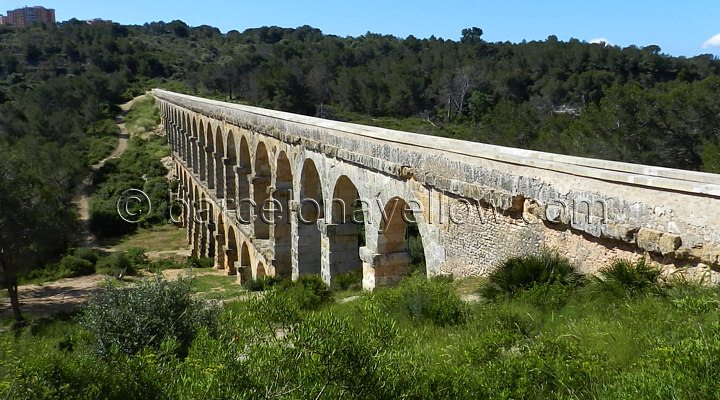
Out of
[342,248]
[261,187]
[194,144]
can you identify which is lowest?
[342,248]

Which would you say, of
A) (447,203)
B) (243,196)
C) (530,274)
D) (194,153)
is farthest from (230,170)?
(530,274)

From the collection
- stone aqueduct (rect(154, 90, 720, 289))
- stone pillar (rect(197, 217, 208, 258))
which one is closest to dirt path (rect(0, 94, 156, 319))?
stone pillar (rect(197, 217, 208, 258))

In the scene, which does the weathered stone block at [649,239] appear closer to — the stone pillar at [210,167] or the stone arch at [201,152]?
the stone pillar at [210,167]

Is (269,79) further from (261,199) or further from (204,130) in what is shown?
(261,199)

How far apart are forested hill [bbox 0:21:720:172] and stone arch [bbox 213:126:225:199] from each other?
1001 centimetres

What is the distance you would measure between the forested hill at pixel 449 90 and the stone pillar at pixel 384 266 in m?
8.49

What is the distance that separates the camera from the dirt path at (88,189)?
90.0 feet

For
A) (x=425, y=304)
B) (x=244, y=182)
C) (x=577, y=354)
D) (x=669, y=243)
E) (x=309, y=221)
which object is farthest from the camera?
(x=244, y=182)

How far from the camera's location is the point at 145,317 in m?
6.26

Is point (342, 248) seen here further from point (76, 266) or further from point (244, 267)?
point (76, 266)

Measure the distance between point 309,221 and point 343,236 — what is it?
1823 millimetres

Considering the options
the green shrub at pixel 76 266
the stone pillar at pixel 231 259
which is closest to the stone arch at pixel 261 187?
the stone pillar at pixel 231 259

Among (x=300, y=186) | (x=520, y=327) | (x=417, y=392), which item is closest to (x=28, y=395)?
(x=417, y=392)

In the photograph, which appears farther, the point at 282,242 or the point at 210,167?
the point at 210,167
